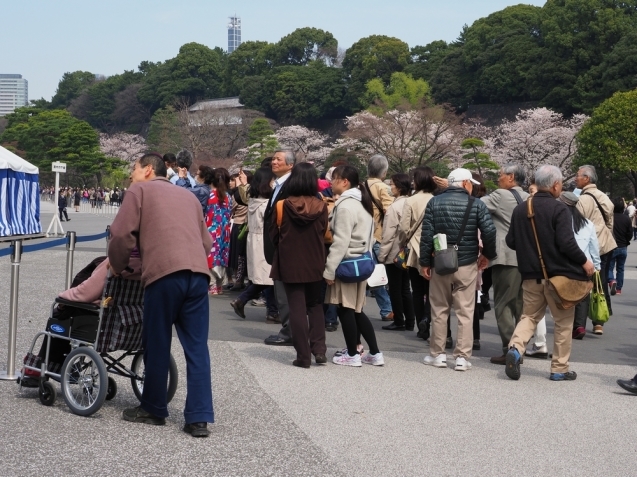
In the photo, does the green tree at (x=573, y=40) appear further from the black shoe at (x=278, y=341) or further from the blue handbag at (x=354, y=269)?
the blue handbag at (x=354, y=269)

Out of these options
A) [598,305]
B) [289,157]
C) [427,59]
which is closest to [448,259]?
[289,157]

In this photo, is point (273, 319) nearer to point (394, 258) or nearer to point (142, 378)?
point (394, 258)

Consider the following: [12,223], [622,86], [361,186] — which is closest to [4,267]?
[12,223]

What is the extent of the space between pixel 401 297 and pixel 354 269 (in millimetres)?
2771

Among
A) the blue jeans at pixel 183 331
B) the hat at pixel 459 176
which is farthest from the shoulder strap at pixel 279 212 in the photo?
the blue jeans at pixel 183 331

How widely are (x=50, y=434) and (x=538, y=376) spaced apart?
408cm

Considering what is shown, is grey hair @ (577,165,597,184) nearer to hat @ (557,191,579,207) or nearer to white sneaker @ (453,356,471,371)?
hat @ (557,191,579,207)

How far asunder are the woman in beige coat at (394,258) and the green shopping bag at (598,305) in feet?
6.25

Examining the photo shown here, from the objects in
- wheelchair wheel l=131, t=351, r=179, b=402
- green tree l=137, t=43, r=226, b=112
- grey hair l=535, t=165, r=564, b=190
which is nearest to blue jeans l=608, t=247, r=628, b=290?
grey hair l=535, t=165, r=564, b=190

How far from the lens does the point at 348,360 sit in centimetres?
729

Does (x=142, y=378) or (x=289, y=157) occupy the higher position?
(x=289, y=157)

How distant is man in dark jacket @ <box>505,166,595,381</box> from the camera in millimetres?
6852

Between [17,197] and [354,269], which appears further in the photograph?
[17,197]

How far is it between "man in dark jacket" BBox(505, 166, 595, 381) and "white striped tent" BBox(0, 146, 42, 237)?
55.7ft
